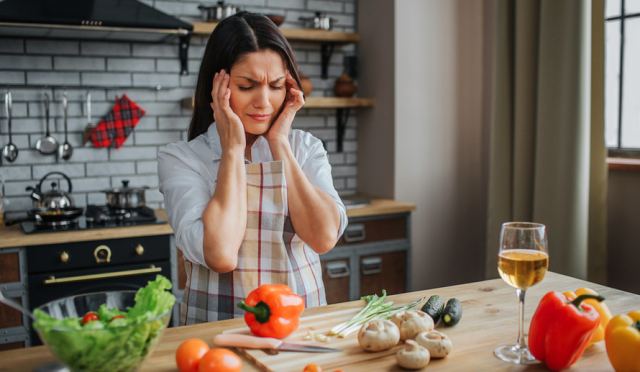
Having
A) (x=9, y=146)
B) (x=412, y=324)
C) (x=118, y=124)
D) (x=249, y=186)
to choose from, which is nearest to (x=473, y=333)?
(x=412, y=324)

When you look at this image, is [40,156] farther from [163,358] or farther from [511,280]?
[511,280]

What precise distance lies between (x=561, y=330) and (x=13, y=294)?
2404 millimetres

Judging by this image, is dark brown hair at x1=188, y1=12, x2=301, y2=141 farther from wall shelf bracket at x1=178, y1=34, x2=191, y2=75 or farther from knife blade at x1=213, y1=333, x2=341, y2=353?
wall shelf bracket at x1=178, y1=34, x2=191, y2=75

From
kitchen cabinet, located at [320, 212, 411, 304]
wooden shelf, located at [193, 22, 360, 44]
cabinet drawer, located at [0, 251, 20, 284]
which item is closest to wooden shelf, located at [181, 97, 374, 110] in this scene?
wooden shelf, located at [193, 22, 360, 44]

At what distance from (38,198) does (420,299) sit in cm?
217

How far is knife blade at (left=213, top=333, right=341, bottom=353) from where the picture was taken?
1.29 metres

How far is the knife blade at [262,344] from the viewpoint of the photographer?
4.24ft

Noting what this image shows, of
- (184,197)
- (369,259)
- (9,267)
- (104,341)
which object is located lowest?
(369,259)

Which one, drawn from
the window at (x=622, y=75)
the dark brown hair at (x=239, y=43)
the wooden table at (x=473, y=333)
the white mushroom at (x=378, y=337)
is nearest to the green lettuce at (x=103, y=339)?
the wooden table at (x=473, y=333)

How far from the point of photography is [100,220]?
3.04m

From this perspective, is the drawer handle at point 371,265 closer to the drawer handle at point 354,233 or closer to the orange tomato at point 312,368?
the drawer handle at point 354,233

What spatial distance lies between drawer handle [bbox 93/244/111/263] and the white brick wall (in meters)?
0.68

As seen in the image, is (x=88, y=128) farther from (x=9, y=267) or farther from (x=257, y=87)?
(x=257, y=87)

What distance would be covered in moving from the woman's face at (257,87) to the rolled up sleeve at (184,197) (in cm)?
20
